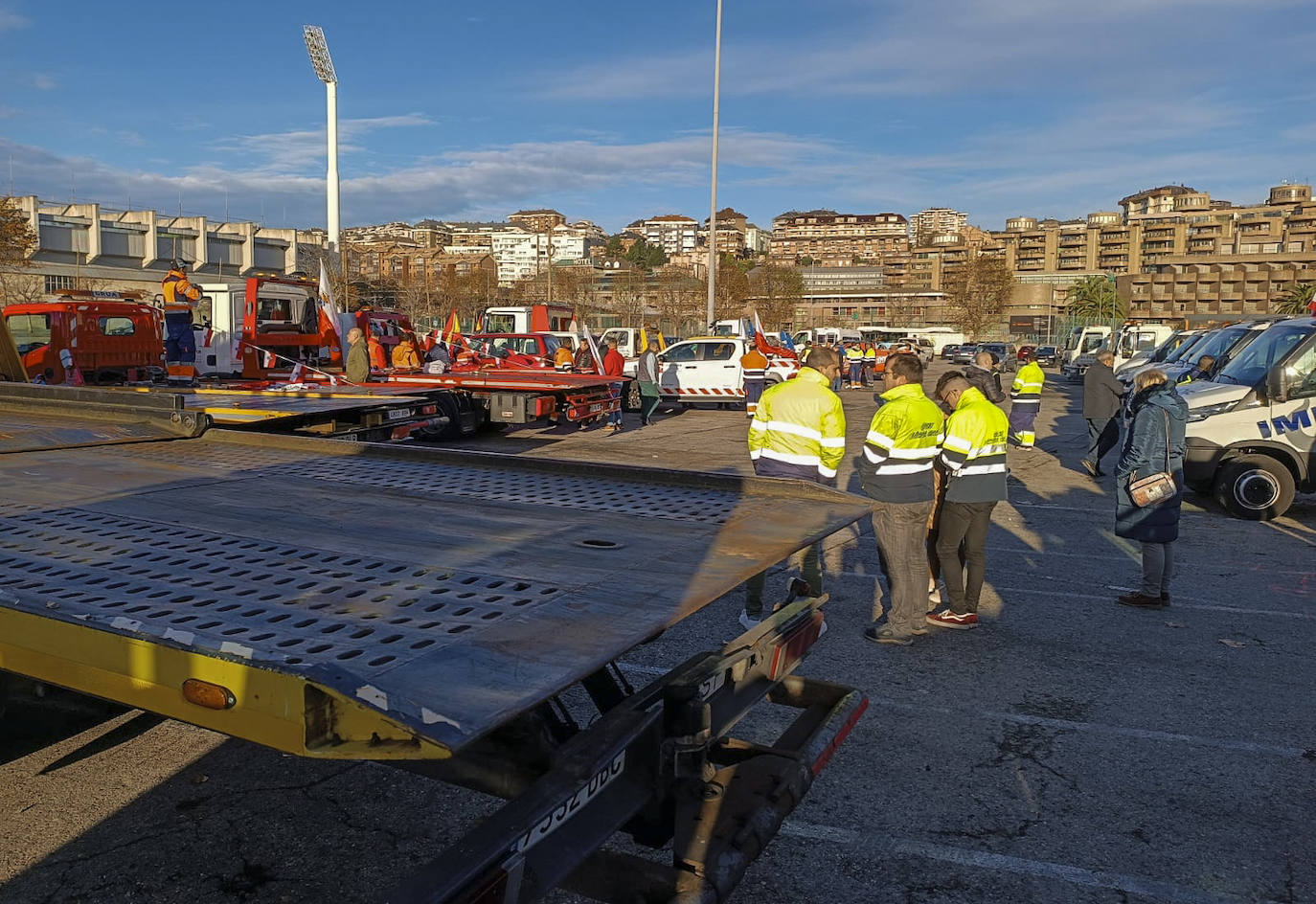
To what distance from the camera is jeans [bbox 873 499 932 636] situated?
6270mm

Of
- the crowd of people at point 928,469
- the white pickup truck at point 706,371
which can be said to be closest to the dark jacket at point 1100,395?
the crowd of people at point 928,469

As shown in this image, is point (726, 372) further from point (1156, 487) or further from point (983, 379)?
point (1156, 487)

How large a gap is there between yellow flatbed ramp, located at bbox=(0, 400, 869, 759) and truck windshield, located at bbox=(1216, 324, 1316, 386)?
9.41 meters

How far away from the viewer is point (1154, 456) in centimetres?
694

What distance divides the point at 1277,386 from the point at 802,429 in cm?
689

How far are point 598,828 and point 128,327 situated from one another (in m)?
15.2

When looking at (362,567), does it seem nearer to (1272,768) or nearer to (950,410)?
(1272,768)

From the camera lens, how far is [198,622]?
2135 millimetres

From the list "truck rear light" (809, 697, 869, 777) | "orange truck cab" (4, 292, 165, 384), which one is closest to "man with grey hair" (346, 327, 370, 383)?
"orange truck cab" (4, 292, 165, 384)

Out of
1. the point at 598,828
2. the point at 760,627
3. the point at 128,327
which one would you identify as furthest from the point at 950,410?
Result: the point at 128,327

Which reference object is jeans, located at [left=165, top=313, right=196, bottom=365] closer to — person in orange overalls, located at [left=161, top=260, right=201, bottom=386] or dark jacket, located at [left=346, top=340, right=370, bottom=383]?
person in orange overalls, located at [left=161, top=260, right=201, bottom=386]

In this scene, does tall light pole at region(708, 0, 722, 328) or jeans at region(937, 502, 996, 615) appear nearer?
jeans at region(937, 502, 996, 615)

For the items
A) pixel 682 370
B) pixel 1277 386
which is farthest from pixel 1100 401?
pixel 682 370

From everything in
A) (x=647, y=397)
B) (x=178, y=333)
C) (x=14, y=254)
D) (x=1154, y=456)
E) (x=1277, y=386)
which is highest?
(x=14, y=254)
